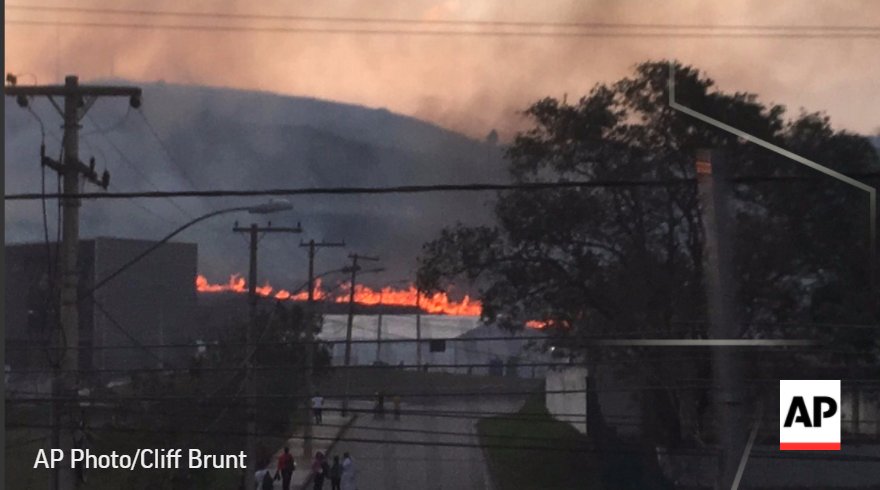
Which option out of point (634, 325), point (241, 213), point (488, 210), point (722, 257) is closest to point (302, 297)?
point (241, 213)

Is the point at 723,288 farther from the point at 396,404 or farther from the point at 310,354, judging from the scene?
the point at 310,354

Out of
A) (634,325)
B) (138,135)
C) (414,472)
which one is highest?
(138,135)

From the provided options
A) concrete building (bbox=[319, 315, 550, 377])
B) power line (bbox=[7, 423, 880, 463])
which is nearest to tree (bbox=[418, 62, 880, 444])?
concrete building (bbox=[319, 315, 550, 377])

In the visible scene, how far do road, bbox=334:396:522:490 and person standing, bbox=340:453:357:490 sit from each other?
0.29ft

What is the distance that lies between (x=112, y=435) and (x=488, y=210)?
8.34 feet

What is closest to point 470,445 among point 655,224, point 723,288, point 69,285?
point 655,224

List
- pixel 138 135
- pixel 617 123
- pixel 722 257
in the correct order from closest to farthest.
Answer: pixel 722 257 → pixel 617 123 → pixel 138 135

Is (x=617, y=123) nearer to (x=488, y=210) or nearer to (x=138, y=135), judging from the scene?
(x=488, y=210)

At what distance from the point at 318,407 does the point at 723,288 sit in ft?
8.80

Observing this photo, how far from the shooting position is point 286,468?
Result: 655 cm

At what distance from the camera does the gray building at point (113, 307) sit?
22.3ft

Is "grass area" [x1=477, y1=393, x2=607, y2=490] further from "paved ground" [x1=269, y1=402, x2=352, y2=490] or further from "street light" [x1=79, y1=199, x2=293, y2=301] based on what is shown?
"street light" [x1=79, y1=199, x2=293, y2=301]

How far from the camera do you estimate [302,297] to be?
22.5 ft

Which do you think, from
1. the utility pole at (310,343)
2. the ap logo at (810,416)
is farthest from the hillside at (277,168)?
the ap logo at (810,416)
